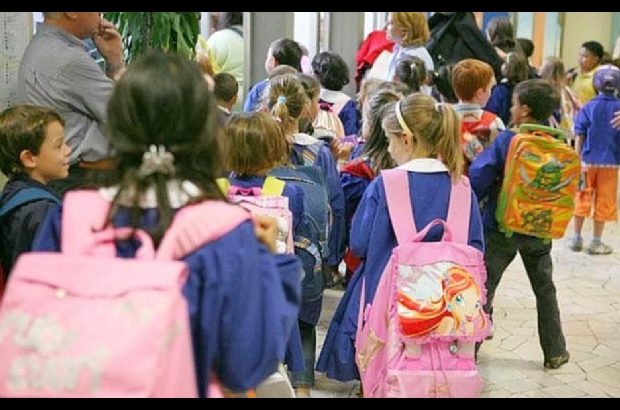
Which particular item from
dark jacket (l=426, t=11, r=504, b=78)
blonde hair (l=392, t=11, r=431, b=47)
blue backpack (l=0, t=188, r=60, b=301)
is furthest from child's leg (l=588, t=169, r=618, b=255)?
blue backpack (l=0, t=188, r=60, b=301)

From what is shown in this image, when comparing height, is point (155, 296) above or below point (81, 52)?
below

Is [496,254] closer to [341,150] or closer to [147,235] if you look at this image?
[341,150]

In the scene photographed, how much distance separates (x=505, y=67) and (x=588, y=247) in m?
1.45

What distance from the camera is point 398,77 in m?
5.07

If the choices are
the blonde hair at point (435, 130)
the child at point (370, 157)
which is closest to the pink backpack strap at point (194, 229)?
the blonde hair at point (435, 130)

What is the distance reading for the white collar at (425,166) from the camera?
9.74ft

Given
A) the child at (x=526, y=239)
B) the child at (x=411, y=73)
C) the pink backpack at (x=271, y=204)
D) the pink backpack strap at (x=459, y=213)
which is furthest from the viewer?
the child at (x=411, y=73)

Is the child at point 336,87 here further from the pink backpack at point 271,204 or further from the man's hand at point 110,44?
the pink backpack at point 271,204

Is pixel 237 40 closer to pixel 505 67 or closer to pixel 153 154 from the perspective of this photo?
pixel 505 67

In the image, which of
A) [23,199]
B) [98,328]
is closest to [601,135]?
[23,199]

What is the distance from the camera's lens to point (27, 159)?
2529mm

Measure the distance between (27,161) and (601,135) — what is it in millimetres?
4639
